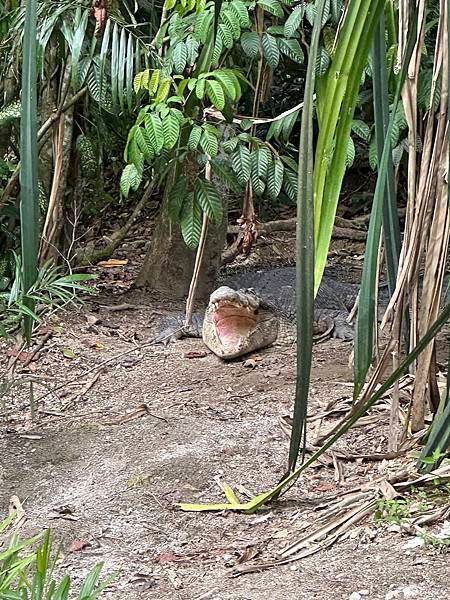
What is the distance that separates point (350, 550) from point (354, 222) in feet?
15.4

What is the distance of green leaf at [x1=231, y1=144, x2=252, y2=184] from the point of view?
12.3 feet

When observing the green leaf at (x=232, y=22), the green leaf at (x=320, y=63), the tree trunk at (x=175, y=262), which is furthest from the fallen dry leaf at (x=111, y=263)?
the green leaf at (x=320, y=63)

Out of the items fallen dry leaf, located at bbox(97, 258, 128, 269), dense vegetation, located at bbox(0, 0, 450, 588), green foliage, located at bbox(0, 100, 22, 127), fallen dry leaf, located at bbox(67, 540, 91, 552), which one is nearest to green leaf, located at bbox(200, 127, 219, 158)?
dense vegetation, located at bbox(0, 0, 450, 588)

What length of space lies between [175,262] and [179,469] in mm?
2163

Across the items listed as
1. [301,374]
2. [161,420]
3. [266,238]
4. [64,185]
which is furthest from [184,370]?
[301,374]

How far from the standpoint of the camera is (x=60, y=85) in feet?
15.0

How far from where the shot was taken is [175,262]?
16.1ft

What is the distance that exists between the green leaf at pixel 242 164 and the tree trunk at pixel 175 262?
1001 mm

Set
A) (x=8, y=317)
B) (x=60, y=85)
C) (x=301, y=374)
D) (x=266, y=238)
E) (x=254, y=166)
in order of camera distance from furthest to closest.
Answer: (x=266, y=238) → (x=60, y=85) → (x=254, y=166) → (x=8, y=317) → (x=301, y=374)

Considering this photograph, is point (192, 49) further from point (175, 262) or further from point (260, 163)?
point (175, 262)

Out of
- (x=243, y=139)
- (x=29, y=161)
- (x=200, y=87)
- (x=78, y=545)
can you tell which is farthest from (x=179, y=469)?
(x=29, y=161)

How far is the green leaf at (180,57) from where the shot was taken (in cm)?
346

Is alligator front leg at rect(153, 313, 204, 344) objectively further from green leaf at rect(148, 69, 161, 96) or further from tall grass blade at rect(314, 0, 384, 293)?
tall grass blade at rect(314, 0, 384, 293)

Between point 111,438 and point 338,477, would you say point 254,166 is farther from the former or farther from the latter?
point 338,477
